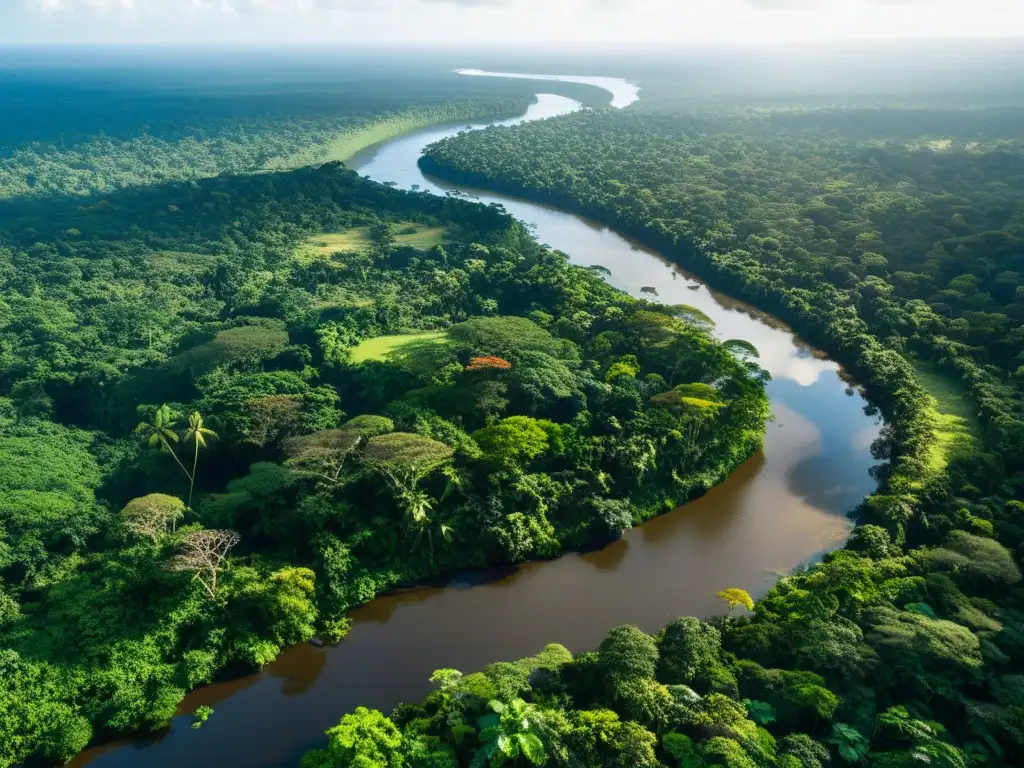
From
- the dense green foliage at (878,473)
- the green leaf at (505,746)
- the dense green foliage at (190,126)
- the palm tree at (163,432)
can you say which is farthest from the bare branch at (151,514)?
the dense green foliage at (190,126)

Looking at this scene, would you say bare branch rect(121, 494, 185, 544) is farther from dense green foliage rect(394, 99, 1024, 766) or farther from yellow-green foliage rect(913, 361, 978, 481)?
yellow-green foliage rect(913, 361, 978, 481)

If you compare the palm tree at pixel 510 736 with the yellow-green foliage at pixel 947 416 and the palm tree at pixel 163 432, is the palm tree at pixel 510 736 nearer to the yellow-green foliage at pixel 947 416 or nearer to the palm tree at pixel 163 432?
the palm tree at pixel 163 432

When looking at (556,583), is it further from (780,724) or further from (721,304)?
(721,304)

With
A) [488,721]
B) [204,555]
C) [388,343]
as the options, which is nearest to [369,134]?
[388,343]

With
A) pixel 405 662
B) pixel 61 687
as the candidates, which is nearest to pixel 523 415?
pixel 405 662

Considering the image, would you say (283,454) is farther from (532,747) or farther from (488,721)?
(532,747)

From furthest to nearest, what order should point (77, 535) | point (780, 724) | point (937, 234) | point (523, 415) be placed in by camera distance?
point (937, 234), point (523, 415), point (77, 535), point (780, 724)
